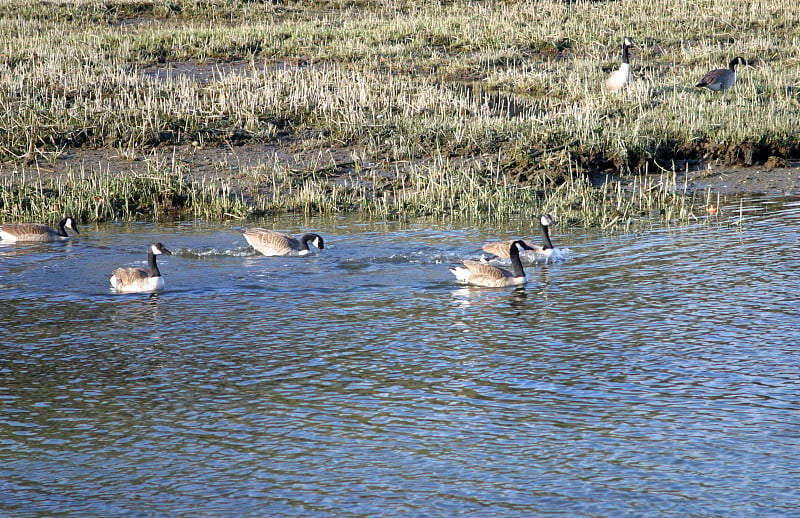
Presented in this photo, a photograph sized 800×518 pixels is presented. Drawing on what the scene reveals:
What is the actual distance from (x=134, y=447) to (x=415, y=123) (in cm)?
1417

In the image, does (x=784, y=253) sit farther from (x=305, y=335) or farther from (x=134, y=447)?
(x=134, y=447)

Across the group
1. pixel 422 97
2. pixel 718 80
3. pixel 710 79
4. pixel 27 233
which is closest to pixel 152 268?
pixel 27 233

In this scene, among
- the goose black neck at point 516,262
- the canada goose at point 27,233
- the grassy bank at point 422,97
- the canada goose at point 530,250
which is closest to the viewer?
the goose black neck at point 516,262

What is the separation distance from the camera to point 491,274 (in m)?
12.0

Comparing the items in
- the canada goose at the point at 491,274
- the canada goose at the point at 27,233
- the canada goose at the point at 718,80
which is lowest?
the canada goose at the point at 491,274

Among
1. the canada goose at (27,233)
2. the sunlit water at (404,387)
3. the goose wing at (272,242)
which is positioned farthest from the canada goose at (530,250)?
the canada goose at (27,233)

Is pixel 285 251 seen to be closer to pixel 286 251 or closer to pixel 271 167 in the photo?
Result: pixel 286 251

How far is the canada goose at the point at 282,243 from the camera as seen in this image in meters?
13.6

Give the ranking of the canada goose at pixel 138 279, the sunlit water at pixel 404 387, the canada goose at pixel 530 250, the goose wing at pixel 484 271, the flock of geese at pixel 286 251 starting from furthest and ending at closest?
the canada goose at pixel 530 250, the goose wing at pixel 484 271, the flock of geese at pixel 286 251, the canada goose at pixel 138 279, the sunlit water at pixel 404 387

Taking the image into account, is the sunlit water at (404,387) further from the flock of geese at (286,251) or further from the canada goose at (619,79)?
the canada goose at (619,79)

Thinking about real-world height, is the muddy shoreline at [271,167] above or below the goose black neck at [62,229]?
above

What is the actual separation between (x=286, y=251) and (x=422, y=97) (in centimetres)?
894

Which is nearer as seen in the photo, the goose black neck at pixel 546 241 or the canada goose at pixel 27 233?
the goose black neck at pixel 546 241

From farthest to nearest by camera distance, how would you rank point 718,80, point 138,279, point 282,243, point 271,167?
point 718,80, point 271,167, point 282,243, point 138,279
